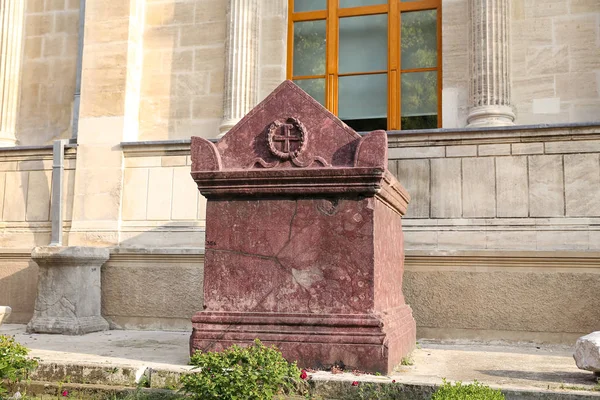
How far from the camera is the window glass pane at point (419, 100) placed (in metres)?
9.96

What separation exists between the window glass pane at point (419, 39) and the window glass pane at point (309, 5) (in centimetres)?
132

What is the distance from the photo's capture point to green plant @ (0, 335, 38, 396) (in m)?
4.88

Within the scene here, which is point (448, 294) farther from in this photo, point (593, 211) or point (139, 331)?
point (139, 331)

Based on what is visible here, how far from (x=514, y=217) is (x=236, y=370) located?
5231 mm

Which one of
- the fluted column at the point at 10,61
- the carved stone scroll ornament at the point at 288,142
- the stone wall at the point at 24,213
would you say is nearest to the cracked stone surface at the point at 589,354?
the carved stone scroll ornament at the point at 288,142

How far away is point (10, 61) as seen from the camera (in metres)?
11.6

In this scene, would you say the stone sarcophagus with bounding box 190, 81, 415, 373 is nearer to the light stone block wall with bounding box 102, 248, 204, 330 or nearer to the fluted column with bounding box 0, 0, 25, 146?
the light stone block wall with bounding box 102, 248, 204, 330

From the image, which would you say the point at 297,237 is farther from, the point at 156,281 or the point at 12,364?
the point at 156,281

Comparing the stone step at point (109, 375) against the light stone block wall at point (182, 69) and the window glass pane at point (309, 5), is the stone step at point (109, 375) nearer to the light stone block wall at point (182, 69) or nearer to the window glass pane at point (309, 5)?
the light stone block wall at point (182, 69)

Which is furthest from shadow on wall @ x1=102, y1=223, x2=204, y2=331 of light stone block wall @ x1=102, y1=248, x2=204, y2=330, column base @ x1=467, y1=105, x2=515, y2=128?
column base @ x1=467, y1=105, x2=515, y2=128

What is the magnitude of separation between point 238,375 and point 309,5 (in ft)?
25.8

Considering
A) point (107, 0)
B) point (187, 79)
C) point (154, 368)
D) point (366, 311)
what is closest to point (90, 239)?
point (187, 79)

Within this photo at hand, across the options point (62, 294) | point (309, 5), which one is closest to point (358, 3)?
point (309, 5)

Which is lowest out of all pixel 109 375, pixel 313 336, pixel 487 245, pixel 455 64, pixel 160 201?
pixel 109 375
